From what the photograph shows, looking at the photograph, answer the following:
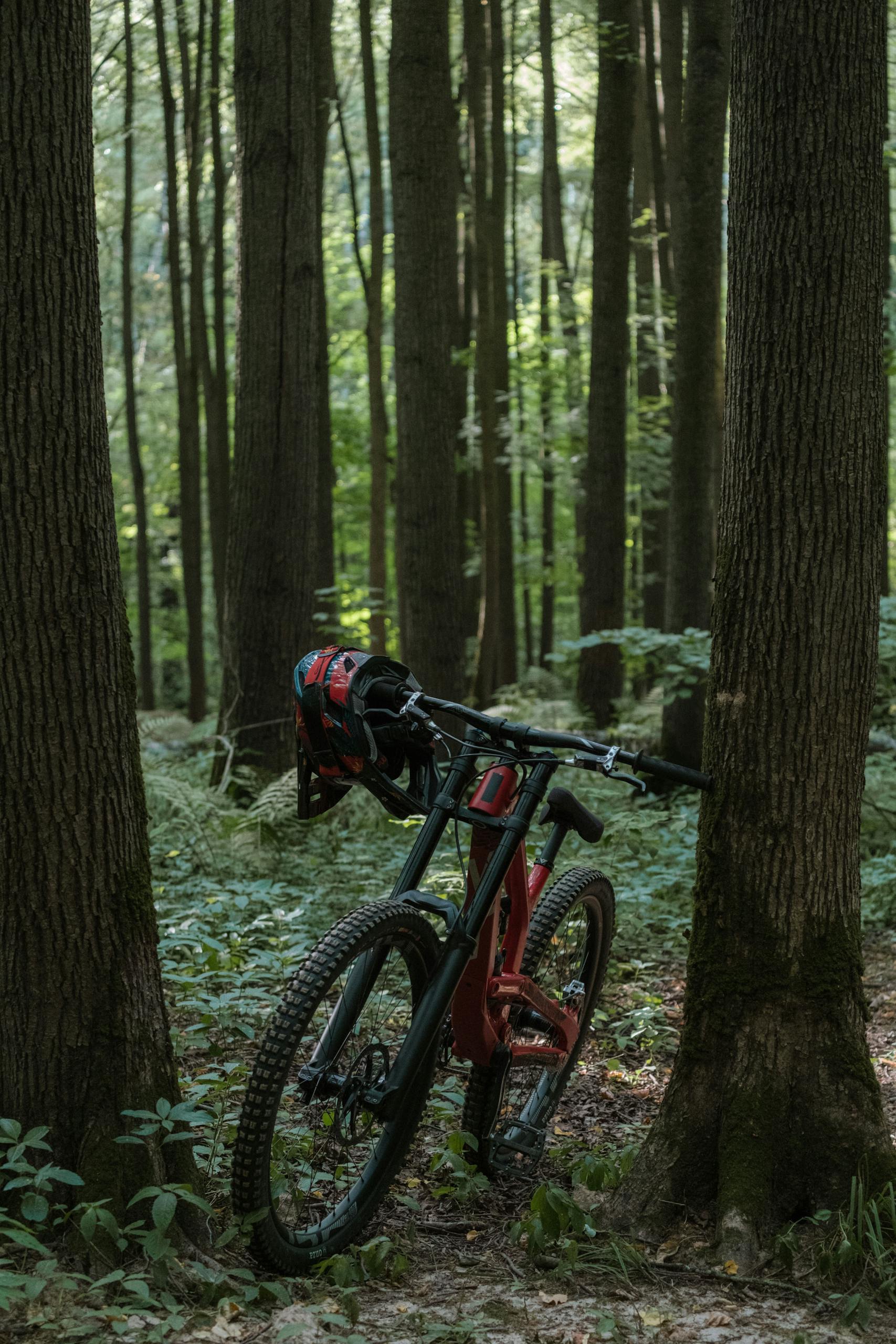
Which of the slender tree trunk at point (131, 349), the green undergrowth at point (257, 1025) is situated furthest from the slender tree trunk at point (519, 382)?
the green undergrowth at point (257, 1025)

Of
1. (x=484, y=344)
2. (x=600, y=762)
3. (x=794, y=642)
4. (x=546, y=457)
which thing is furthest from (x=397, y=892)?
(x=546, y=457)

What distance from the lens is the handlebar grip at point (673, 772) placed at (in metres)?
Answer: 3.07

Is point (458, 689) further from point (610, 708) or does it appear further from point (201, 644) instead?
point (201, 644)

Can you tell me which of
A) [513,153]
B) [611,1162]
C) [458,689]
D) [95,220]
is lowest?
[611,1162]

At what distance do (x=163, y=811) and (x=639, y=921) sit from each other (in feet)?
10.9

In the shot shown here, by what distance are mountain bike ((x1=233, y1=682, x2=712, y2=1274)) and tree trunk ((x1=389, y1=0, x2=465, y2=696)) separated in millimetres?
5921

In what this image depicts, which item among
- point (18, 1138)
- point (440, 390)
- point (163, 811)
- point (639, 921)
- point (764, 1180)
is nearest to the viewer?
point (18, 1138)

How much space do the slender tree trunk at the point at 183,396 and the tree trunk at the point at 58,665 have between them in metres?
13.1

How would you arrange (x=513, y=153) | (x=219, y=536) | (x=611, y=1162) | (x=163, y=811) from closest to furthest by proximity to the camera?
(x=611, y=1162)
(x=163, y=811)
(x=219, y=536)
(x=513, y=153)

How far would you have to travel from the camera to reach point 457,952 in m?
3.19

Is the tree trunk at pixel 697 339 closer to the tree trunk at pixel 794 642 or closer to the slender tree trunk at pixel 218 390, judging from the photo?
the tree trunk at pixel 794 642

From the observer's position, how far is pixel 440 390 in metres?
9.75

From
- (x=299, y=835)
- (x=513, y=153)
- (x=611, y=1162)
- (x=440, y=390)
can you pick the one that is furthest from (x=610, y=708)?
(x=513, y=153)

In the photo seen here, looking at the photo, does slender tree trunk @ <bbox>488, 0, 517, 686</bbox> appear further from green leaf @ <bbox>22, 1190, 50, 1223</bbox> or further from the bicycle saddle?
green leaf @ <bbox>22, 1190, 50, 1223</bbox>
